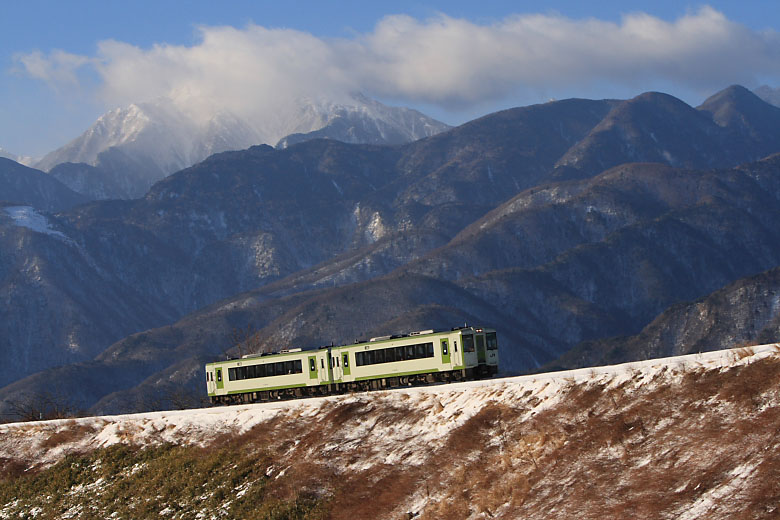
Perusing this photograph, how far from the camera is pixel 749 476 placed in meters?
32.8

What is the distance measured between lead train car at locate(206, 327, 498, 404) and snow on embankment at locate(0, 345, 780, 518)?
30.1 feet

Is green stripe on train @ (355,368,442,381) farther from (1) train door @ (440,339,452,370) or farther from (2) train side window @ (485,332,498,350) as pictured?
(2) train side window @ (485,332,498,350)

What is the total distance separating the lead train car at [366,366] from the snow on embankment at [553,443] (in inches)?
361

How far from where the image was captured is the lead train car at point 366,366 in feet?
200

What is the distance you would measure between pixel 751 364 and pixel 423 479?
527 inches

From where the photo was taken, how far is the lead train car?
61000 mm

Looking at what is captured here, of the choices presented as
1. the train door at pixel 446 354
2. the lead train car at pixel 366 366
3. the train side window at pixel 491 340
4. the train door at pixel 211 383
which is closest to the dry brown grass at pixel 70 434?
the train door at pixel 211 383

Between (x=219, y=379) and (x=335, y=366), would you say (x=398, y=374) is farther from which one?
(x=219, y=379)

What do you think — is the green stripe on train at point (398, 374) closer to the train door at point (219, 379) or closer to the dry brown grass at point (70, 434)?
the train door at point (219, 379)

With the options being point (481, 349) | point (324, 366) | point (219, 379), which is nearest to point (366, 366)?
point (324, 366)

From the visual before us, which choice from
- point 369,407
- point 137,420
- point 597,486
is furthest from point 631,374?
point 137,420

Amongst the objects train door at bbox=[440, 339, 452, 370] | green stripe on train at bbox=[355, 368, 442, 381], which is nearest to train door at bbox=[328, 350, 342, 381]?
green stripe on train at bbox=[355, 368, 442, 381]

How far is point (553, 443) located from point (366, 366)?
24.8 meters

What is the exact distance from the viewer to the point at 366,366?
64000 mm
